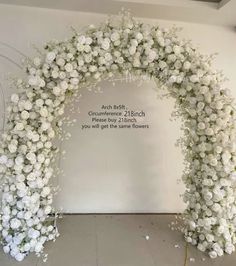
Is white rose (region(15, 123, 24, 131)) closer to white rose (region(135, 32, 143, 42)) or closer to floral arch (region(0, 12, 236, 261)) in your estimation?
floral arch (region(0, 12, 236, 261))

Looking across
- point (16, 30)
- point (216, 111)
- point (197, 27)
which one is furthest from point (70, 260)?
point (197, 27)

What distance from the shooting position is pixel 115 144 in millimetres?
3189

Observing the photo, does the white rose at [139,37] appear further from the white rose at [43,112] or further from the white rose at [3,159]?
the white rose at [3,159]

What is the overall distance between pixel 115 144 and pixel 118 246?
107 centimetres

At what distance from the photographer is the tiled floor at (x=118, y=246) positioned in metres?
2.28

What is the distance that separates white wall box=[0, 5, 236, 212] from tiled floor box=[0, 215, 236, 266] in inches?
9.6

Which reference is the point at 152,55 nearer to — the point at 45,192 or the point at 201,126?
the point at 201,126

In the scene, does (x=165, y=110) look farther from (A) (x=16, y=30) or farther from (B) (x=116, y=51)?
(A) (x=16, y=30)

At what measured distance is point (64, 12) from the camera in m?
3.06

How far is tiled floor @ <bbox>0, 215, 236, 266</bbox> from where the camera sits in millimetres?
2275

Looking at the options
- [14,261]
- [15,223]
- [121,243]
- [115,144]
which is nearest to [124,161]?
[115,144]

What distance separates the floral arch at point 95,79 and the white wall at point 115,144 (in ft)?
2.23

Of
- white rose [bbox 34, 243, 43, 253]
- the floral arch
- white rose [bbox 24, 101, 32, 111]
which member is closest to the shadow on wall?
the floral arch

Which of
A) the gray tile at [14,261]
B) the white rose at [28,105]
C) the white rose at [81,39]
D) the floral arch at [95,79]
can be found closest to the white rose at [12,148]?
the floral arch at [95,79]
